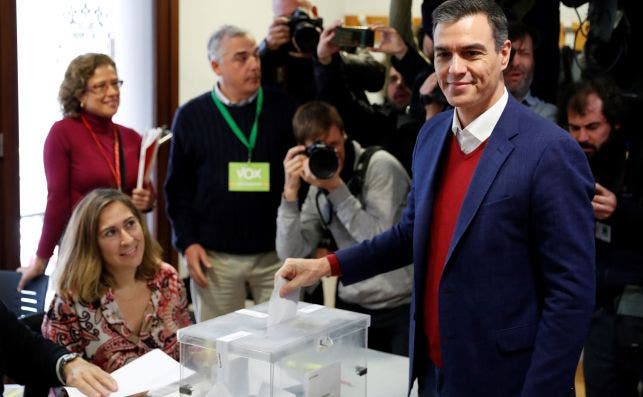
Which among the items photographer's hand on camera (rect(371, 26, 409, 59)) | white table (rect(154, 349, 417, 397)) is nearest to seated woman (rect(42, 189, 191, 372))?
white table (rect(154, 349, 417, 397))

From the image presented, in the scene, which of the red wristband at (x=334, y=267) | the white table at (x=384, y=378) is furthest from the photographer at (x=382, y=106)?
the red wristband at (x=334, y=267)

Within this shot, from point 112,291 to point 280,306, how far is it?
911 millimetres

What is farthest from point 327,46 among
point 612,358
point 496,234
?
point 496,234

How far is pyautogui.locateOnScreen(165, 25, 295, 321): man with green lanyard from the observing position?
328cm

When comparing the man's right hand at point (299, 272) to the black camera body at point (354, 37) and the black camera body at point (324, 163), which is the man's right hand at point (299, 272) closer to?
the black camera body at point (324, 163)

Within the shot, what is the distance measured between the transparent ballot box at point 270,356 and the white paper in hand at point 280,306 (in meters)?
0.02

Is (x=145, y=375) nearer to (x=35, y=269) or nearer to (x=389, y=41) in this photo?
(x=35, y=269)

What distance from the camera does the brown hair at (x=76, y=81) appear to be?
11.2 feet

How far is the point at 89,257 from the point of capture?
97.7 inches

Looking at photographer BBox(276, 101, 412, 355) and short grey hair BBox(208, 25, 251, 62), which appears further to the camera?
short grey hair BBox(208, 25, 251, 62)

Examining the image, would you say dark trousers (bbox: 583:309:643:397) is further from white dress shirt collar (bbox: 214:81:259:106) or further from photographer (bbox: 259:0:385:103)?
white dress shirt collar (bbox: 214:81:259:106)

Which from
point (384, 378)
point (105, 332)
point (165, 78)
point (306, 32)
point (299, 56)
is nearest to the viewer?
point (384, 378)

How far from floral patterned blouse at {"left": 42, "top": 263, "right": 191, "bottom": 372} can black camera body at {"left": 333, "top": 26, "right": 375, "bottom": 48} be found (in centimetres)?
131

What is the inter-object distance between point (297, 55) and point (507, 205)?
207cm
